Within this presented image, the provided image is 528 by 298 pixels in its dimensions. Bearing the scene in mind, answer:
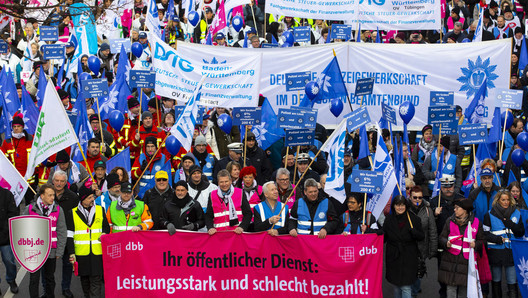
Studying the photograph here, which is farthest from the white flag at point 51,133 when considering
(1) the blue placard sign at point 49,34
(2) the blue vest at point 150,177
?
(1) the blue placard sign at point 49,34

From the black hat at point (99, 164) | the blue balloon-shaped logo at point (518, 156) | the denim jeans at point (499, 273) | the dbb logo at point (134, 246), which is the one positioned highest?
the black hat at point (99, 164)

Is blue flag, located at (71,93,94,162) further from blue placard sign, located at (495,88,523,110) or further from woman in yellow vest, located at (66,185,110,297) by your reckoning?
blue placard sign, located at (495,88,523,110)

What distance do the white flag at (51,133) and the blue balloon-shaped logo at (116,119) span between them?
3.11 meters

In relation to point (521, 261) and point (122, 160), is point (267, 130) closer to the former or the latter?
point (122, 160)

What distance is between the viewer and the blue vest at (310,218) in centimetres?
1191

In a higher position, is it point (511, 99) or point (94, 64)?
point (94, 64)

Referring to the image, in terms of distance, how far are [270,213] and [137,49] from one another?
9.50m

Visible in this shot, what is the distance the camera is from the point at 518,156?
1499 cm

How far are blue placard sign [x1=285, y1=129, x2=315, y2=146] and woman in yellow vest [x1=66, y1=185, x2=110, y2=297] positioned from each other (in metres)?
3.22

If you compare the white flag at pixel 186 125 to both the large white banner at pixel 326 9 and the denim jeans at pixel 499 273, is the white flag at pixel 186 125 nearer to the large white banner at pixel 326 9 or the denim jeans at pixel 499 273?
the denim jeans at pixel 499 273

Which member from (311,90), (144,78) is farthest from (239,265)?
(144,78)

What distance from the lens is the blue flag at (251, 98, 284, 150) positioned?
16.4 meters

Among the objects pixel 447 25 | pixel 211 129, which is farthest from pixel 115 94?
pixel 447 25

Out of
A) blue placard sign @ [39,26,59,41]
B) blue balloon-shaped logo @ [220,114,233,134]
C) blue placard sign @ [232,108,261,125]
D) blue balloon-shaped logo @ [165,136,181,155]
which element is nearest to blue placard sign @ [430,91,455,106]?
blue placard sign @ [232,108,261,125]
